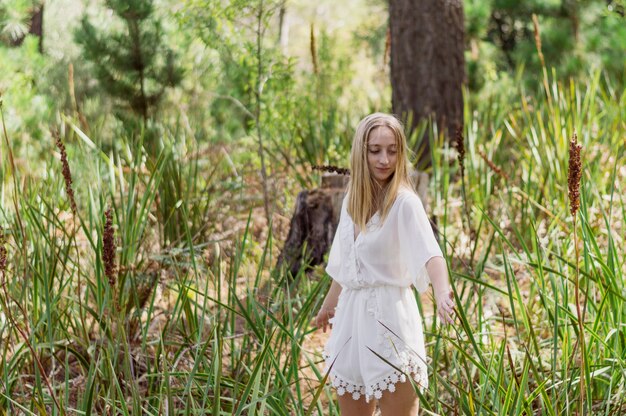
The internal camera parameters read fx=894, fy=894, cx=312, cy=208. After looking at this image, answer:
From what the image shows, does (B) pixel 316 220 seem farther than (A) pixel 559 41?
No

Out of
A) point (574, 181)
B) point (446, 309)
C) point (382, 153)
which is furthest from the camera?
point (382, 153)

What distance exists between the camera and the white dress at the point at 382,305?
272cm

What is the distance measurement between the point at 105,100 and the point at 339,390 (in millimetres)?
6682

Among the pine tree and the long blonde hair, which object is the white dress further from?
the pine tree

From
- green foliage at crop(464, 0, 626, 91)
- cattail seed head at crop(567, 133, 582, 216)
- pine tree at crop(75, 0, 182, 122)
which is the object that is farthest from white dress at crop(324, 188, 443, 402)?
green foliage at crop(464, 0, 626, 91)

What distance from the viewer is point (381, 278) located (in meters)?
2.79

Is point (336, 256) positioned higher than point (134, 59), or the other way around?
point (134, 59)

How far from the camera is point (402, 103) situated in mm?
7125

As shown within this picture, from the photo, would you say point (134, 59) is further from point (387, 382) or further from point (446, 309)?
point (446, 309)

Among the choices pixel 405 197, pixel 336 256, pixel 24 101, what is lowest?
pixel 336 256

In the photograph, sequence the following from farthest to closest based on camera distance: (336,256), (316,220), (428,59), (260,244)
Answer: (428,59)
(260,244)
(316,220)
(336,256)

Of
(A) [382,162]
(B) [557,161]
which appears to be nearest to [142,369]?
(A) [382,162]

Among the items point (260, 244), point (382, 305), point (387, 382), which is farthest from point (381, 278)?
point (260, 244)

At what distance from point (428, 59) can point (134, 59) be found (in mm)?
2848
